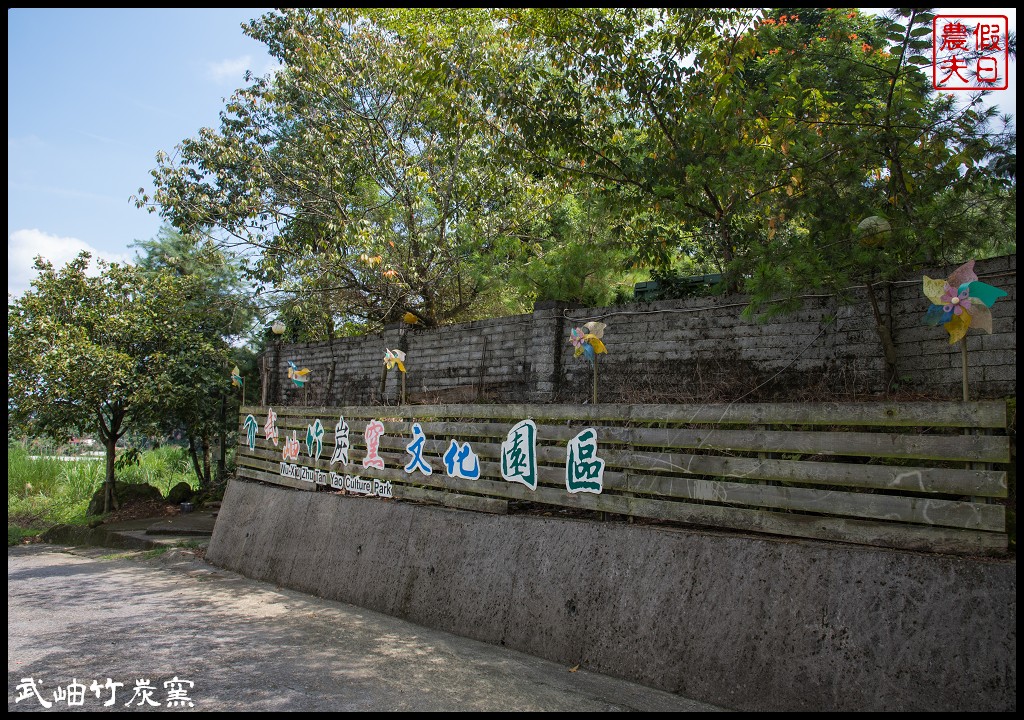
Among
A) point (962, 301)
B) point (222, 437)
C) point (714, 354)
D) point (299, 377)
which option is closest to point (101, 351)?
point (222, 437)

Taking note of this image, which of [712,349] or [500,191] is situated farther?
[500,191]

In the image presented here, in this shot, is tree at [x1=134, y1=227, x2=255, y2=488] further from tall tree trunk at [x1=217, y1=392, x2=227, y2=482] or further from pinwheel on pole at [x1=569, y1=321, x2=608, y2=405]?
pinwheel on pole at [x1=569, y1=321, x2=608, y2=405]

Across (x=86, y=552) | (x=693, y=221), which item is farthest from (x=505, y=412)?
(x=86, y=552)

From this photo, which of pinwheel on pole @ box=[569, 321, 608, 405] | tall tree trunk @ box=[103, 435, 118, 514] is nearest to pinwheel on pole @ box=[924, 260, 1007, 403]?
pinwheel on pole @ box=[569, 321, 608, 405]

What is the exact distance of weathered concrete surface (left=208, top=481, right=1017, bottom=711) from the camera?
3322 millimetres

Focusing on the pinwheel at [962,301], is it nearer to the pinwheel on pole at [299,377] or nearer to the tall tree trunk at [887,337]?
the tall tree trunk at [887,337]

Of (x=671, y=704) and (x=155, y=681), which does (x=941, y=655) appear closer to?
(x=671, y=704)

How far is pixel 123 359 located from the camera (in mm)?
13500

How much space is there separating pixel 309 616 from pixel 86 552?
7.31 metres

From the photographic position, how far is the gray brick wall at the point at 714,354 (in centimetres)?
530

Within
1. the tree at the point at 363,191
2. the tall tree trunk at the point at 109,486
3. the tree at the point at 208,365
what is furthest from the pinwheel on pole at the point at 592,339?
the tall tree trunk at the point at 109,486

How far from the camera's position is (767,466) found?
4219mm

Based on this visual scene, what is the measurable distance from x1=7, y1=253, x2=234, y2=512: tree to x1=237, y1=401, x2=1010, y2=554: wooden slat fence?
949cm

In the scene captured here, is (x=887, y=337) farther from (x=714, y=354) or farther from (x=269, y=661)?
(x=269, y=661)
